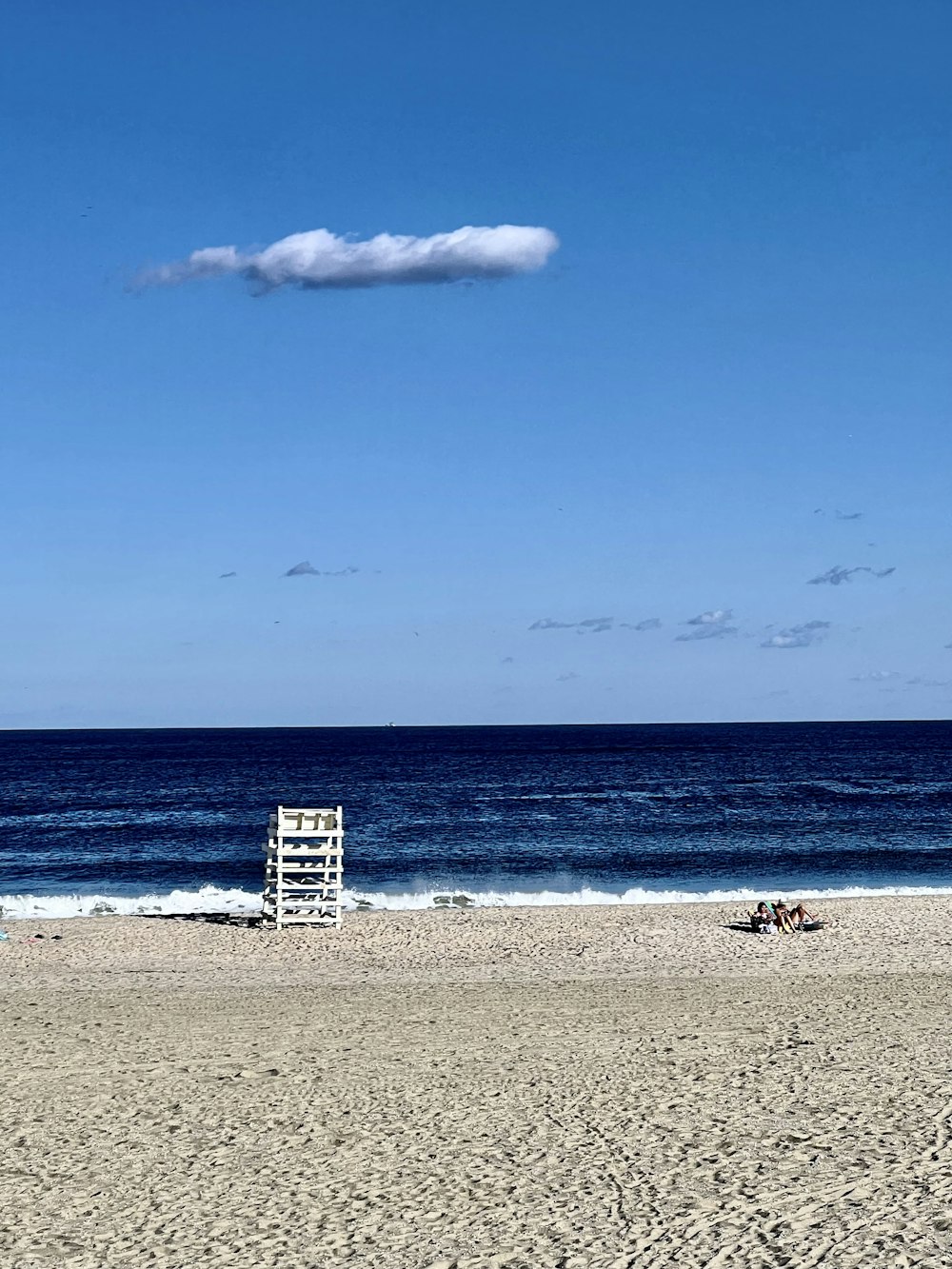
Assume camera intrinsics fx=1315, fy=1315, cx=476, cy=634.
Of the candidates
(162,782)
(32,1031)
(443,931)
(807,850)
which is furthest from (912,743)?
(32,1031)

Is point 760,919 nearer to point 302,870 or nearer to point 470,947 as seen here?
point 470,947

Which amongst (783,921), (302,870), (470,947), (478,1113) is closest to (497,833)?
(302,870)

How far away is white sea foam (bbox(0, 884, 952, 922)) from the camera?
2998 centimetres

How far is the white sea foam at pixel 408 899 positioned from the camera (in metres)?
30.0

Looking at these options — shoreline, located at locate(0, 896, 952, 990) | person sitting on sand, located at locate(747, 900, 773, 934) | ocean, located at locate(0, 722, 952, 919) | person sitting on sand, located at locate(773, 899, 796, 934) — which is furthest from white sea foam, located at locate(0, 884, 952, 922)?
person sitting on sand, located at locate(773, 899, 796, 934)

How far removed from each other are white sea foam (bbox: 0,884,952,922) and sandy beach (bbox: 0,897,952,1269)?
848 cm

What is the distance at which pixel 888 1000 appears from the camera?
17641 millimetres

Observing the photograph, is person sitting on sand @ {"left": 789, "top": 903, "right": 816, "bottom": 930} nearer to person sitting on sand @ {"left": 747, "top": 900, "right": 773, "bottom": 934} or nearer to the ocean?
person sitting on sand @ {"left": 747, "top": 900, "right": 773, "bottom": 934}

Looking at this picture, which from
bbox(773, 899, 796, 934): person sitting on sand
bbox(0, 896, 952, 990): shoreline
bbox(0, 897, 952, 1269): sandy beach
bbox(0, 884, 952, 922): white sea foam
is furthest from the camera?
bbox(0, 884, 952, 922): white sea foam

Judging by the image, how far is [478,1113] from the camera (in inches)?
490

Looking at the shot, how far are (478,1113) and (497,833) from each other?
37591mm

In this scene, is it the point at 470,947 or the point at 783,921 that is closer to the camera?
the point at 470,947

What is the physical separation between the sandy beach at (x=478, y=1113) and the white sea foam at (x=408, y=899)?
27.8 feet

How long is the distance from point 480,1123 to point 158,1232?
3445mm
